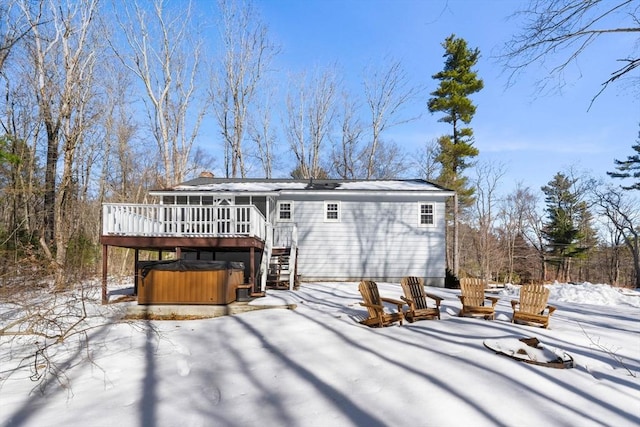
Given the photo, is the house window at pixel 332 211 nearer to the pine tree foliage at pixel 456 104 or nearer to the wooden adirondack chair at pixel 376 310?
the wooden adirondack chair at pixel 376 310

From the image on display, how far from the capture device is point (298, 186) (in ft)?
46.9

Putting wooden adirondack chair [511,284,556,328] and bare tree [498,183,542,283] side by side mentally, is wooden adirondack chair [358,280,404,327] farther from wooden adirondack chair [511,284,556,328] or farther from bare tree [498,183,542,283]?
bare tree [498,183,542,283]

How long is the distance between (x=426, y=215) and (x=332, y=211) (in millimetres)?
3561

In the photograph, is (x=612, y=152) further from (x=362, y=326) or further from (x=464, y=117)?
(x=362, y=326)

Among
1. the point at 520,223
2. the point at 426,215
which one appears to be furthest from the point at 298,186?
the point at 520,223

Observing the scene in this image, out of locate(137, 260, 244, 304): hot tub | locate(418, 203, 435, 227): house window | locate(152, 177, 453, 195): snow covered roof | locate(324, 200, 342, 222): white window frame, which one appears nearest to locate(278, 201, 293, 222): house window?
locate(152, 177, 453, 195): snow covered roof

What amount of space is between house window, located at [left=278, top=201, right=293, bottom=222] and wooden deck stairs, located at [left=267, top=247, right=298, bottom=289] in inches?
80.2

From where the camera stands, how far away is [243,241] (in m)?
8.88

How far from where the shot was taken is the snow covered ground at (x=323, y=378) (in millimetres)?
3154

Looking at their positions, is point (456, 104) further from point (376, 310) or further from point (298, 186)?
point (376, 310)

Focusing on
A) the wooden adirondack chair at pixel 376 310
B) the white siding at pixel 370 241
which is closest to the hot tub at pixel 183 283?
the wooden adirondack chair at pixel 376 310

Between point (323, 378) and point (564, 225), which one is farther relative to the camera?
point (564, 225)

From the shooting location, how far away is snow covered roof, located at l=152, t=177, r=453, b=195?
13038 millimetres

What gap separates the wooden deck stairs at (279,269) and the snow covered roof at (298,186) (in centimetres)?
211
